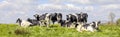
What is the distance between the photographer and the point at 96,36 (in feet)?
75.5

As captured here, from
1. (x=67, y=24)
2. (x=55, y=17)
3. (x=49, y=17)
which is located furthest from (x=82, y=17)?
(x=49, y=17)

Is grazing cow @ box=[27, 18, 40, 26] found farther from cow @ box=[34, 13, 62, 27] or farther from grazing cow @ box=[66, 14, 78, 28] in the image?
grazing cow @ box=[66, 14, 78, 28]

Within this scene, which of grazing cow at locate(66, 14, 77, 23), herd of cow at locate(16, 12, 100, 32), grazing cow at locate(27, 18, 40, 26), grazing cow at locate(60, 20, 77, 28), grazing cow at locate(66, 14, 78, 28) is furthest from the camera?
grazing cow at locate(27, 18, 40, 26)

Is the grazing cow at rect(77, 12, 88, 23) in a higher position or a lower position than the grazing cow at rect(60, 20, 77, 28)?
higher

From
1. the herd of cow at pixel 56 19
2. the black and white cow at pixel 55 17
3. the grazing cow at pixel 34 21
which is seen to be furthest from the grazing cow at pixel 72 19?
the grazing cow at pixel 34 21

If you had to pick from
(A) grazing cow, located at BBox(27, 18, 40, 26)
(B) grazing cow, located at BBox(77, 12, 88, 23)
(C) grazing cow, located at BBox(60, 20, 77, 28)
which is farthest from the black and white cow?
(B) grazing cow, located at BBox(77, 12, 88, 23)

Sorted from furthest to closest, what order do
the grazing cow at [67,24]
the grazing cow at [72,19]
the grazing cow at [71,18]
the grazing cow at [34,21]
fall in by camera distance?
the grazing cow at [34,21]
the grazing cow at [71,18]
the grazing cow at [72,19]
the grazing cow at [67,24]

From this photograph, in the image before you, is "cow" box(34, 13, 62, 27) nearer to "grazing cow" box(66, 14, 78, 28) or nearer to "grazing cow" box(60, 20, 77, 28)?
"grazing cow" box(60, 20, 77, 28)

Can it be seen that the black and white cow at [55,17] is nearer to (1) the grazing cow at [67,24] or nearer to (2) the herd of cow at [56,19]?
(2) the herd of cow at [56,19]

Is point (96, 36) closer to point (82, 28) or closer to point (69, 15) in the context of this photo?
point (82, 28)

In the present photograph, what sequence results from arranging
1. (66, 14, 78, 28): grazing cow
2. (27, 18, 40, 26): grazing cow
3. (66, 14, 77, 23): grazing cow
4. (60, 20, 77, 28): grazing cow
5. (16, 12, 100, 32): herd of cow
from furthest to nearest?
(27, 18, 40, 26): grazing cow
(66, 14, 77, 23): grazing cow
(66, 14, 78, 28): grazing cow
(16, 12, 100, 32): herd of cow
(60, 20, 77, 28): grazing cow

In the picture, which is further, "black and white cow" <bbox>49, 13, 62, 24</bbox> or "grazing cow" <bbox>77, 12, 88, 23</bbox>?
"black and white cow" <bbox>49, 13, 62, 24</bbox>

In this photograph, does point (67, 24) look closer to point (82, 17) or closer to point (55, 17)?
point (82, 17)

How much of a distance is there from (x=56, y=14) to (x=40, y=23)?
2.00 metres
